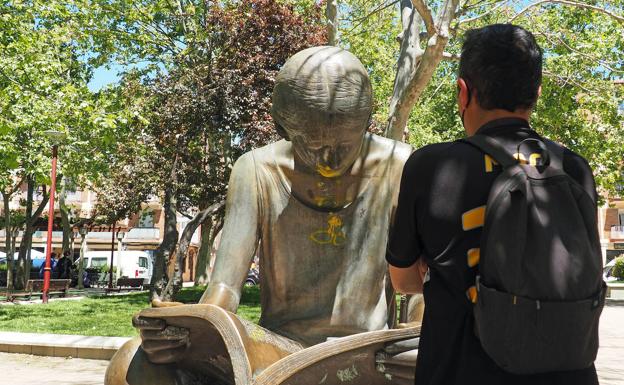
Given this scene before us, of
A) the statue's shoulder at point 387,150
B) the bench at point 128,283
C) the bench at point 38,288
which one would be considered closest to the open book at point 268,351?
the statue's shoulder at point 387,150

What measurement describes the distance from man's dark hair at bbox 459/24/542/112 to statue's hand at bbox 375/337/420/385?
699mm

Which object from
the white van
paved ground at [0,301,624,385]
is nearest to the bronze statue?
paved ground at [0,301,624,385]

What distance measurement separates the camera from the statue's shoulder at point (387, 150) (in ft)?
8.43

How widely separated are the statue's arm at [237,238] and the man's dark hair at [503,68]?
1.22 meters

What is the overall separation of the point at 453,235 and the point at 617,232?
55635 millimetres

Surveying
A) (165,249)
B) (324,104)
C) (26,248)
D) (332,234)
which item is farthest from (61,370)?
(26,248)

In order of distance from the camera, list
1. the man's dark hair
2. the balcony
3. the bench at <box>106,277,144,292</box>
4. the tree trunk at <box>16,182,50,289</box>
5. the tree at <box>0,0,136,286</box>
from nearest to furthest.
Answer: the man's dark hair < the tree at <box>0,0,136,286</box> < the bench at <box>106,277,144,292</box> < the tree trunk at <box>16,182,50,289</box> < the balcony

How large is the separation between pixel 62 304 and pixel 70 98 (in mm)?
5504

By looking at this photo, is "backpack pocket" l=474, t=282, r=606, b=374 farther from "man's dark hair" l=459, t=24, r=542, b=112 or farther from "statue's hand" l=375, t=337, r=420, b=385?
"statue's hand" l=375, t=337, r=420, b=385

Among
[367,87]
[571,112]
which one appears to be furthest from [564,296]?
[571,112]

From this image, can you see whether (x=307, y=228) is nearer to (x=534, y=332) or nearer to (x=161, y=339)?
(x=161, y=339)

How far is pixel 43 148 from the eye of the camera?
18.4 meters

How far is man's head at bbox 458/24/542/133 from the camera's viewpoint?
1.43 meters

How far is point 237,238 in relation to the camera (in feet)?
8.25
